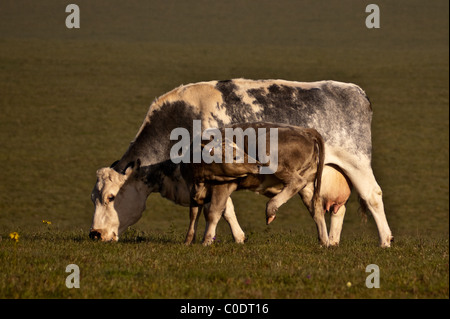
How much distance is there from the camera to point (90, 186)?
109 feet

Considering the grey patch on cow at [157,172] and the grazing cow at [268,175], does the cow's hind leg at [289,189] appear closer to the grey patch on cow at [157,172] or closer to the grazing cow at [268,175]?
the grazing cow at [268,175]

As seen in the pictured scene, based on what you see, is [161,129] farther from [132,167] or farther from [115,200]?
[115,200]

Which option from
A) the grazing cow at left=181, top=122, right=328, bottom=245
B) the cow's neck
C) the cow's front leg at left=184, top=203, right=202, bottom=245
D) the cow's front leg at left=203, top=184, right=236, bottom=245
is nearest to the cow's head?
the cow's neck

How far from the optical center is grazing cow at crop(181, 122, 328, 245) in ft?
30.8

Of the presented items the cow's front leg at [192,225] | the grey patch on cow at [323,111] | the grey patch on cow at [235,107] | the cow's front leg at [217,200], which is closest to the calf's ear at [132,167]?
the cow's front leg at [192,225]

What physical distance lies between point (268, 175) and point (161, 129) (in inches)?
83.9

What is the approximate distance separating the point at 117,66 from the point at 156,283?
154 ft

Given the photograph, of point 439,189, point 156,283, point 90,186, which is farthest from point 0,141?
point 156,283

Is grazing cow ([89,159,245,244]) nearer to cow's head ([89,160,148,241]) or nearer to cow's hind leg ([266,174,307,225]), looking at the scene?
cow's head ([89,160,148,241])

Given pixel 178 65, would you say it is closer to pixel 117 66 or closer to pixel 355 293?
pixel 117 66

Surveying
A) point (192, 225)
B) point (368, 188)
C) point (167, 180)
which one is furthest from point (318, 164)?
point (167, 180)

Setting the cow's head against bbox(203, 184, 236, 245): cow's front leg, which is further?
the cow's head

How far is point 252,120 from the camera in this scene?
1066 cm

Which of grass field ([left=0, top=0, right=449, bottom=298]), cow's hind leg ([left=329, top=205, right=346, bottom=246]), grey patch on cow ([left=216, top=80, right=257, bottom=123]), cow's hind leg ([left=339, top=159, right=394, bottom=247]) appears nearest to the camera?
grass field ([left=0, top=0, right=449, bottom=298])
